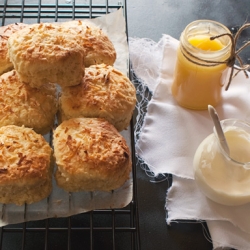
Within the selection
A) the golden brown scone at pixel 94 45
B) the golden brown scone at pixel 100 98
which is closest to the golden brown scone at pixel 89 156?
the golden brown scone at pixel 100 98

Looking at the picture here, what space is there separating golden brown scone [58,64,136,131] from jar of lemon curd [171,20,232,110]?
0.79 feet

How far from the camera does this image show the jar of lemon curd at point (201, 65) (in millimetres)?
1176

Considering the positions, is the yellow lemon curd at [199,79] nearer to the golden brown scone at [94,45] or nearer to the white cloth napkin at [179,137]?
the white cloth napkin at [179,137]

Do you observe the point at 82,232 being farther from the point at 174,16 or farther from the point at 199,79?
the point at 174,16

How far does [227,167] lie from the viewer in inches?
41.4

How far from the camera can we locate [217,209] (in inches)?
43.3

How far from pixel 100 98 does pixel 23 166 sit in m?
0.25

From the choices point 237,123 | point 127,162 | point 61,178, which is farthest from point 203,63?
point 61,178

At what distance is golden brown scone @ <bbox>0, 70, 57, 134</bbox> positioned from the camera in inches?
38.9

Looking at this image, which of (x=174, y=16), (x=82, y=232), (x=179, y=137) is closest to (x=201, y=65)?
(x=179, y=137)

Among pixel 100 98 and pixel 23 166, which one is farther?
pixel 100 98

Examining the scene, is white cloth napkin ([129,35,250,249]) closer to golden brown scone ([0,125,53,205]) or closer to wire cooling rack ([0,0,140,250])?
wire cooling rack ([0,0,140,250])

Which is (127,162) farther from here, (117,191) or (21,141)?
(21,141)

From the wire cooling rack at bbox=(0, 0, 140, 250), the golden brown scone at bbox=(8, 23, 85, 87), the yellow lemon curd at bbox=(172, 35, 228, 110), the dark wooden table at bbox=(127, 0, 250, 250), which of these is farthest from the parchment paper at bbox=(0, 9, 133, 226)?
the yellow lemon curd at bbox=(172, 35, 228, 110)
